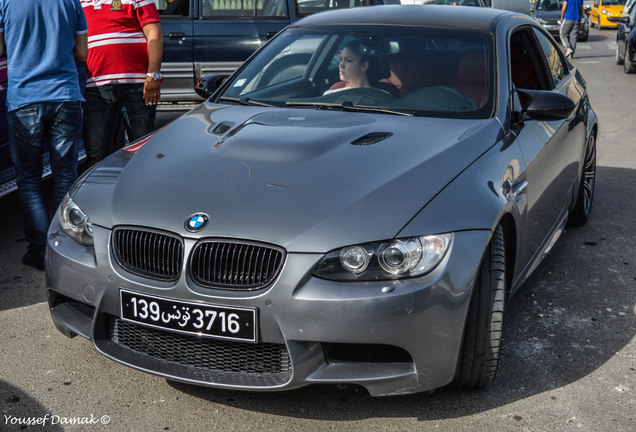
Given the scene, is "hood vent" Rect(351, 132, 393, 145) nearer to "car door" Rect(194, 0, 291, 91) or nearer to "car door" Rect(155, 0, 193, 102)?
"car door" Rect(194, 0, 291, 91)

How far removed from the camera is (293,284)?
115 inches

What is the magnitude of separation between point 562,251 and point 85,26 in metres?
3.32

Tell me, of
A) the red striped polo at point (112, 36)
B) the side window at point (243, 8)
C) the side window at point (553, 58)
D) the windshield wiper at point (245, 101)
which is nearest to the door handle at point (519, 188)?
the windshield wiper at point (245, 101)

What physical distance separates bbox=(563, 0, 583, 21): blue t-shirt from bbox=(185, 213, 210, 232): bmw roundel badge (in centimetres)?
1682

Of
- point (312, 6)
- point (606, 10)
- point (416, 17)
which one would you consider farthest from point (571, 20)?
point (416, 17)

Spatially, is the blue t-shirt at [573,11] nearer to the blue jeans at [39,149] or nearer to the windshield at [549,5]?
the windshield at [549,5]

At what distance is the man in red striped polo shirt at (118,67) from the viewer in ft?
18.5

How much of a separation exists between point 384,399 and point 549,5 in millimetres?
23846

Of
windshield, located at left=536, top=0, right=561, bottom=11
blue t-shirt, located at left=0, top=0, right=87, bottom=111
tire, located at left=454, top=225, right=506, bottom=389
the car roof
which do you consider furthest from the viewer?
windshield, located at left=536, top=0, right=561, bottom=11

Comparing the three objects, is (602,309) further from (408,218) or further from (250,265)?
(250,265)

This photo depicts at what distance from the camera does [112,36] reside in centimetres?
566

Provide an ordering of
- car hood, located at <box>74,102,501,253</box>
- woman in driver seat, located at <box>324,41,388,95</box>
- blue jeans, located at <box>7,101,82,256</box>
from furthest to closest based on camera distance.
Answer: blue jeans, located at <box>7,101,82,256</box> → woman in driver seat, located at <box>324,41,388,95</box> → car hood, located at <box>74,102,501,253</box>

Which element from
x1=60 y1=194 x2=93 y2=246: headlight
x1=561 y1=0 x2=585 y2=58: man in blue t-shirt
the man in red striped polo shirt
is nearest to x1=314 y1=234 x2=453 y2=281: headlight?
x1=60 y1=194 x2=93 y2=246: headlight

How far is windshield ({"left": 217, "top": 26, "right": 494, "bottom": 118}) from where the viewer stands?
4.15m
